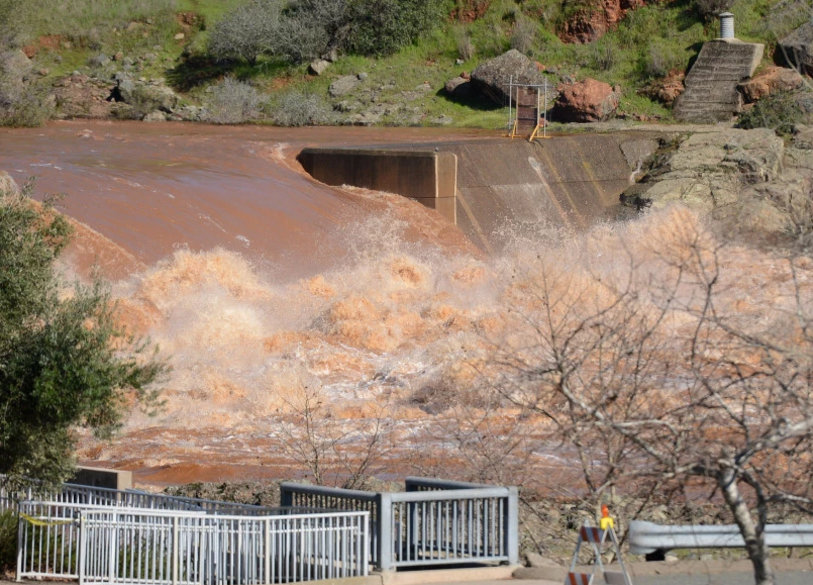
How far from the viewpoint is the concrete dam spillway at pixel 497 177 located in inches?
1150

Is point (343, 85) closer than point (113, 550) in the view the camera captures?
No

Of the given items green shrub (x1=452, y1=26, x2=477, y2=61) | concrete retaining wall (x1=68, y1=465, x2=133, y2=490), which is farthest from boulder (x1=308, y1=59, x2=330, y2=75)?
concrete retaining wall (x1=68, y1=465, x2=133, y2=490)

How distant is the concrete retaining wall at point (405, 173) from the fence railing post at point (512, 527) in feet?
61.8

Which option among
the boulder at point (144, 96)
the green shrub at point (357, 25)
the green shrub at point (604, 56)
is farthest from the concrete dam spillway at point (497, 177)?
the green shrub at point (357, 25)

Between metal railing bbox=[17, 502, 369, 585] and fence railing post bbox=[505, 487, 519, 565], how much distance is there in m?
1.19

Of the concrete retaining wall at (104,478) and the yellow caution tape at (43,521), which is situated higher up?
the concrete retaining wall at (104,478)

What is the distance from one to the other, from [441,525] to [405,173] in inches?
757

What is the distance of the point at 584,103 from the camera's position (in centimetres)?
3988

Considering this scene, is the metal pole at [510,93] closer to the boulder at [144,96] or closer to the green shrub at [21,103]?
the boulder at [144,96]

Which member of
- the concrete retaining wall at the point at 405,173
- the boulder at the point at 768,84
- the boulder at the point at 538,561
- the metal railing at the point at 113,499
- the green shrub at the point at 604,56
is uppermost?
the green shrub at the point at 604,56

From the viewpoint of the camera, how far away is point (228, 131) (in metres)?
38.1

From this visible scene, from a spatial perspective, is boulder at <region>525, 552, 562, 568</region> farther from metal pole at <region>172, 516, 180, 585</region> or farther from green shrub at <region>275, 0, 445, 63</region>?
green shrub at <region>275, 0, 445, 63</region>

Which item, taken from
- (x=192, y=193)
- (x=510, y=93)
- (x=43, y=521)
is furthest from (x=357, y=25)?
(x=43, y=521)

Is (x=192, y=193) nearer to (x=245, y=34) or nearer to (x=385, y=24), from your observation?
(x=245, y=34)
